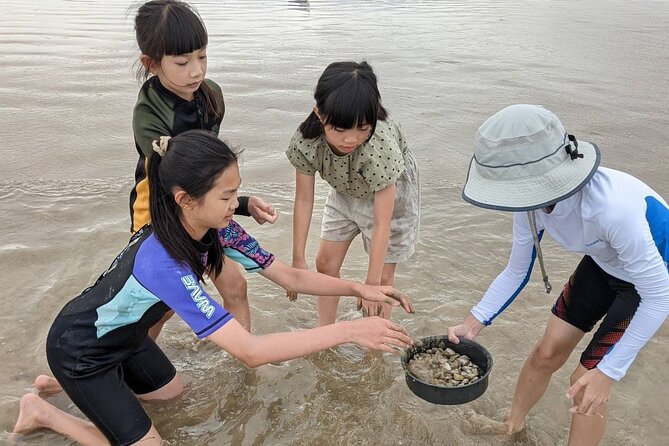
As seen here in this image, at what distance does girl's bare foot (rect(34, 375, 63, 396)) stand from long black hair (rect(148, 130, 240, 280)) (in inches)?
41.9

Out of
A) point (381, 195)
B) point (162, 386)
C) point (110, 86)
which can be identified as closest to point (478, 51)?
point (110, 86)

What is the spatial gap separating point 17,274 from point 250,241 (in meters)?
1.80

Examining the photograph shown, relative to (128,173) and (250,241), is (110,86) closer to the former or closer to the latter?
(128,173)

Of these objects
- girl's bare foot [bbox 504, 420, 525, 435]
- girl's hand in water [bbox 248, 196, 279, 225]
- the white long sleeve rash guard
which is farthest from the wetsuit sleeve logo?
girl's bare foot [bbox 504, 420, 525, 435]

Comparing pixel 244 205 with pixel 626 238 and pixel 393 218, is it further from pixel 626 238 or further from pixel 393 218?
pixel 626 238

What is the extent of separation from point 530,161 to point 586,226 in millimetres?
364

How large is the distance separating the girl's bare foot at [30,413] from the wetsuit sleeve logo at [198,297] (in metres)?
0.97

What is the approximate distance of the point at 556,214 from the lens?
2.16 m

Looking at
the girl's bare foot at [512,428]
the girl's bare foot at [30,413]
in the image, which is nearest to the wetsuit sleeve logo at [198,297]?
the girl's bare foot at [30,413]

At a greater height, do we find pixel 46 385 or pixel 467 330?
pixel 467 330

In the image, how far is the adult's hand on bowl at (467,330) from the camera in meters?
2.60

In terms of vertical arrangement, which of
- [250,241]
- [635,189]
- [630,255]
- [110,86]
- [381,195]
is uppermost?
[635,189]

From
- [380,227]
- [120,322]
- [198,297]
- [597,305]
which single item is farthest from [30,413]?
[597,305]

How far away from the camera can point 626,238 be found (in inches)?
78.7
